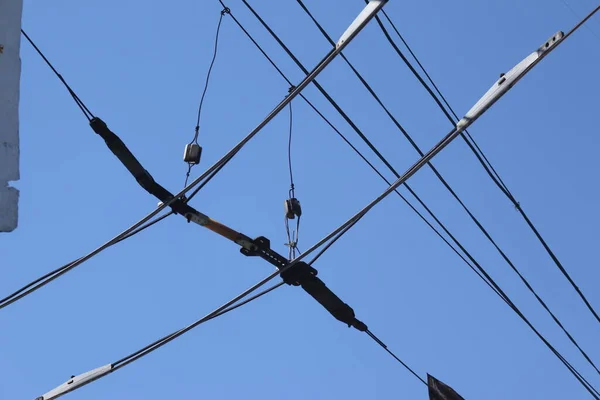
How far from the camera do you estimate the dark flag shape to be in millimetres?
8602

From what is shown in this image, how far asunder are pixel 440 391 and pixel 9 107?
15.8ft

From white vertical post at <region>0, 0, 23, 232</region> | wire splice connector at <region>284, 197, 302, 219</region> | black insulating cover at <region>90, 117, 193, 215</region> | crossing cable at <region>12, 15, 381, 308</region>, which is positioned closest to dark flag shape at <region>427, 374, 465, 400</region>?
crossing cable at <region>12, 15, 381, 308</region>

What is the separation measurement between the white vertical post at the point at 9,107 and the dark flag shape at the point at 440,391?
459 centimetres

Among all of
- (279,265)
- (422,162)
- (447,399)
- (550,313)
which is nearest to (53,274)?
(279,265)

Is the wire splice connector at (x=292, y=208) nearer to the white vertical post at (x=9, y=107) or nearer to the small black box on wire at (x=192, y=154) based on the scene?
the small black box on wire at (x=192, y=154)

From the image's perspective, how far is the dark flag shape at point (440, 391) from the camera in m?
8.60

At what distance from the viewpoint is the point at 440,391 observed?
8.61 meters

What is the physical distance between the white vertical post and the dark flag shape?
459cm

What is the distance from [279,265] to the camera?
8.34 metres

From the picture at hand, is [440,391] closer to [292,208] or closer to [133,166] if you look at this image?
[292,208]

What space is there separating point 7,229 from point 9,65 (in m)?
1.11

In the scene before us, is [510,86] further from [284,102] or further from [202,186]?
[202,186]

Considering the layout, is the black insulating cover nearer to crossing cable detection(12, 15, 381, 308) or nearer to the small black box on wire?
crossing cable detection(12, 15, 381, 308)

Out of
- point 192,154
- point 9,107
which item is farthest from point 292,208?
point 9,107
